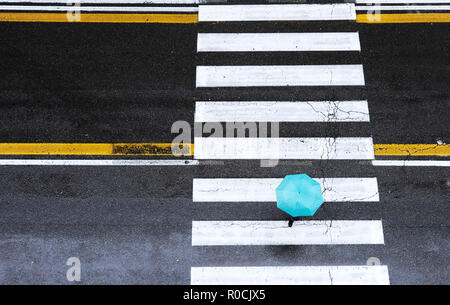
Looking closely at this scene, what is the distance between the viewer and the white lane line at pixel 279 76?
374 inches

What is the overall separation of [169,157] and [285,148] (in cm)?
245

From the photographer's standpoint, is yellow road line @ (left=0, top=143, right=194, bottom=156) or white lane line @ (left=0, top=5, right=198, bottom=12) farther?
white lane line @ (left=0, top=5, right=198, bottom=12)

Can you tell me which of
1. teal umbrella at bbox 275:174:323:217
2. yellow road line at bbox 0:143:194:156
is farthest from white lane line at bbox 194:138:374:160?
teal umbrella at bbox 275:174:323:217

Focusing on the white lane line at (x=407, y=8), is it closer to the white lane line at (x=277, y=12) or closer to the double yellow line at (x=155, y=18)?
the double yellow line at (x=155, y=18)

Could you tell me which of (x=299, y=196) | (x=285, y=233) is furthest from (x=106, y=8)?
(x=285, y=233)

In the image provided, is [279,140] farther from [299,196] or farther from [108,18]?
[108,18]

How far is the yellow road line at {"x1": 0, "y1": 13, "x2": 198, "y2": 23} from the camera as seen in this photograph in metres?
10.1

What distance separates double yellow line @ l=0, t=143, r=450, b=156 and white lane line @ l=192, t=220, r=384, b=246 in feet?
5.24

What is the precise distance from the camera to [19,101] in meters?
9.41

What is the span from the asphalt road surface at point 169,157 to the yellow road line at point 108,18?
6.4 inches

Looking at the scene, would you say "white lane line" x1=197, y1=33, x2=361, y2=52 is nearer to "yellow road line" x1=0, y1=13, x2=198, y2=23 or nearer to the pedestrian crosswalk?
the pedestrian crosswalk
